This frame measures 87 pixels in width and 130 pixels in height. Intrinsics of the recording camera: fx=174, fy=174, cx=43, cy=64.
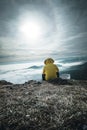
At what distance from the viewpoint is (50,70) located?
19719 millimetres

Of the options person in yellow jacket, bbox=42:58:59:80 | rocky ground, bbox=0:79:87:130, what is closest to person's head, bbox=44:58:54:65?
person in yellow jacket, bbox=42:58:59:80

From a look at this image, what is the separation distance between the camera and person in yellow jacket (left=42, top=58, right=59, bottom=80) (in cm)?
1964

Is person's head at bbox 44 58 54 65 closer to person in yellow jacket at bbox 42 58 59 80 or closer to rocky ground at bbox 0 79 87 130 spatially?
person in yellow jacket at bbox 42 58 59 80

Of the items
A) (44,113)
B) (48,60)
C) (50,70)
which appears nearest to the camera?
(44,113)

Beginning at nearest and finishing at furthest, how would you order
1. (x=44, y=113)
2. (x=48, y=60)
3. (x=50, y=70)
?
1. (x=44, y=113)
2. (x=50, y=70)
3. (x=48, y=60)

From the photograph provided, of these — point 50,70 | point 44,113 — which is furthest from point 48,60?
point 44,113

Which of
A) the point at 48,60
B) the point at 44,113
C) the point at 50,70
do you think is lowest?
the point at 44,113

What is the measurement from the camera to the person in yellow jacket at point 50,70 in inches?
773

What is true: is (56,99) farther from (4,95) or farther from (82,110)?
(4,95)

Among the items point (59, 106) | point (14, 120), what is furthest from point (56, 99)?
point (14, 120)

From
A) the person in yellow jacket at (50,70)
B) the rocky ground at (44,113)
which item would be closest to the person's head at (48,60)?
the person in yellow jacket at (50,70)

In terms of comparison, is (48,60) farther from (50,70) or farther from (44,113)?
(44,113)

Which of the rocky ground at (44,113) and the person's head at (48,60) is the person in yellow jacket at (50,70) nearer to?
the person's head at (48,60)

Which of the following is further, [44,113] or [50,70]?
[50,70]
